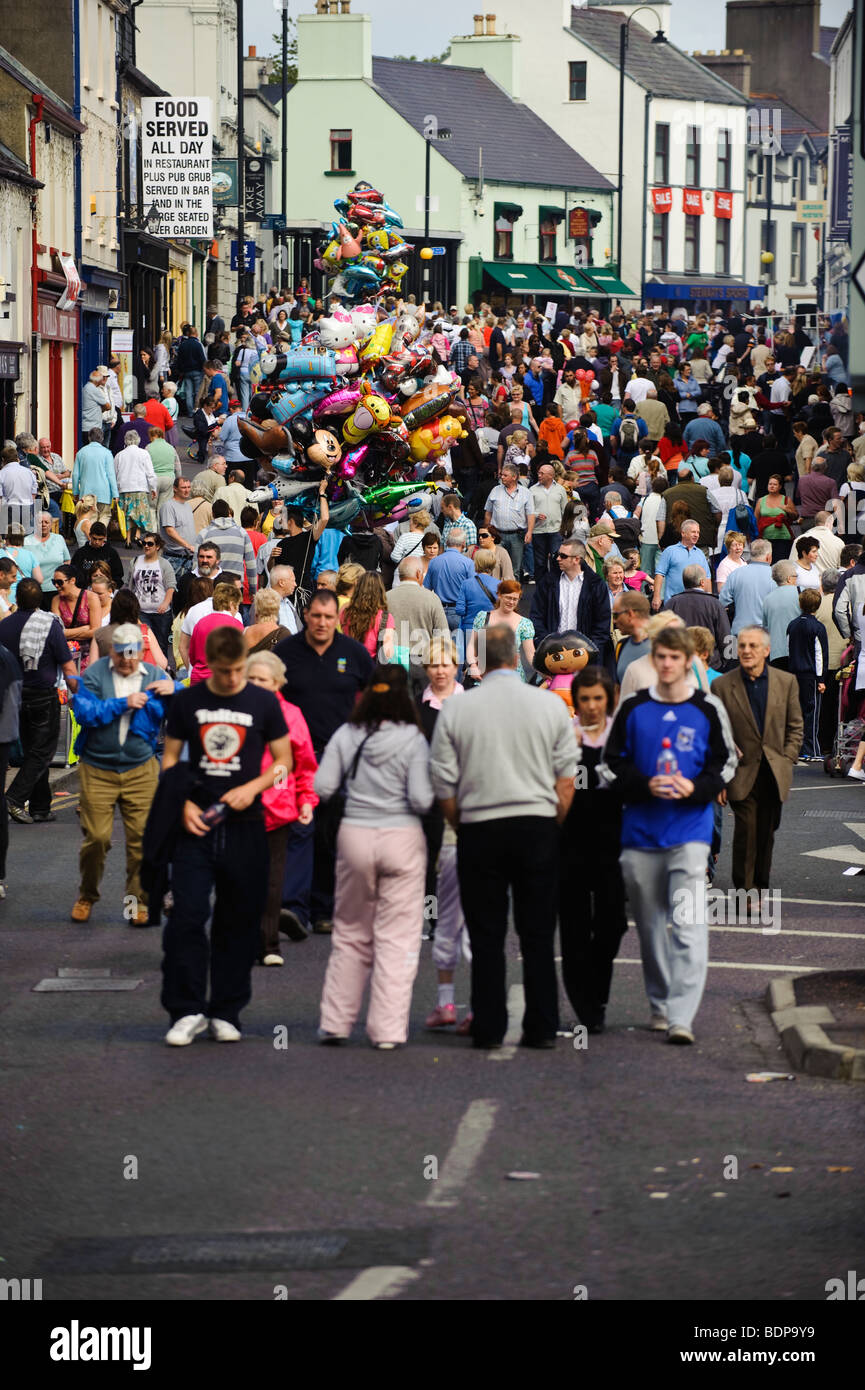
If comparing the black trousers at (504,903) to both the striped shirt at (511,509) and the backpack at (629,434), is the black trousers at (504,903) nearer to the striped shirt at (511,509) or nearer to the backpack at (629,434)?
the striped shirt at (511,509)

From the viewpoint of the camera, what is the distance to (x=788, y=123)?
98625 millimetres

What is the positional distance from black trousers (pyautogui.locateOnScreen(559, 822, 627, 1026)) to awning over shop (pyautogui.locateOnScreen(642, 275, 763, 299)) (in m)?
71.9

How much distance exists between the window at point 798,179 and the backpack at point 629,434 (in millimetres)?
67689

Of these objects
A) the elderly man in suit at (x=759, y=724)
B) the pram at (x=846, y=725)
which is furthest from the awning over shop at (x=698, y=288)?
the elderly man in suit at (x=759, y=724)

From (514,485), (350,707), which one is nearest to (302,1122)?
(350,707)

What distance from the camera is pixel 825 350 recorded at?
135ft

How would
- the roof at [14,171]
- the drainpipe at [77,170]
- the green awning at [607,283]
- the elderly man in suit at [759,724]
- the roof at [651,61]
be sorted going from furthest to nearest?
the roof at [651,61] → the green awning at [607,283] → the drainpipe at [77,170] → the roof at [14,171] → the elderly man in suit at [759,724]

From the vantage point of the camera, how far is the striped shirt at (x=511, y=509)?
81.6 ft

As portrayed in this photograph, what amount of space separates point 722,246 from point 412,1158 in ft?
272

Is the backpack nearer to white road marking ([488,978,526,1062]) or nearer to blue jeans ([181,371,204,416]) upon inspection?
blue jeans ([181,371,204,416])

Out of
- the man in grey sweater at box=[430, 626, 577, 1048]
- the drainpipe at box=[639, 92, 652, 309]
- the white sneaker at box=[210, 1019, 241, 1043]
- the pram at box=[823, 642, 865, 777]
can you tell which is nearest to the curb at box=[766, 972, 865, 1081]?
the man in grey sweater at box=[430, 626, 577, 1048]

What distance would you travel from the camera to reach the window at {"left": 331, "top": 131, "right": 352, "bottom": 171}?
74312 mm

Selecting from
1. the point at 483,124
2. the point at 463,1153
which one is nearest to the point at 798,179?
the point at 483,124

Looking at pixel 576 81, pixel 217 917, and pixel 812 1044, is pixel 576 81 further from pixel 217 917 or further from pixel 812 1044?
pixel 812 1044
